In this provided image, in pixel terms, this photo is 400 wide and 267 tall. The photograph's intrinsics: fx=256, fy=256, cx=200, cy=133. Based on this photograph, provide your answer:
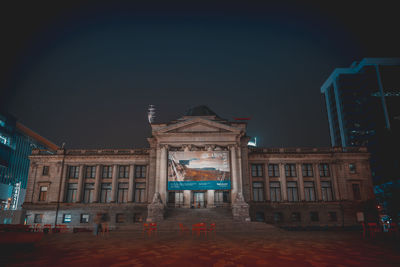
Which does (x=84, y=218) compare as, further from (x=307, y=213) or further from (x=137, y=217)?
(x=307, y=213)

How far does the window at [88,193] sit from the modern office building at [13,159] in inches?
1564

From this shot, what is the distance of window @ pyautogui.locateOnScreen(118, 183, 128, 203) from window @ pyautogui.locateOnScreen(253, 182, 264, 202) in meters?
21.4

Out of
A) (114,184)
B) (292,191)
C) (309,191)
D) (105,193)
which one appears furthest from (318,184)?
(105,193)

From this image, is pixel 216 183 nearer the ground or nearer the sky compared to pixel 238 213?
nearer the sky

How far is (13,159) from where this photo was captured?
8475 centimetres

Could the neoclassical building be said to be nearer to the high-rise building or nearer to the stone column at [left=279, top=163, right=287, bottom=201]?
the stone column at [left=279, top=163, right=287, bottom=201]

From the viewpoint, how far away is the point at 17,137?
87.6m

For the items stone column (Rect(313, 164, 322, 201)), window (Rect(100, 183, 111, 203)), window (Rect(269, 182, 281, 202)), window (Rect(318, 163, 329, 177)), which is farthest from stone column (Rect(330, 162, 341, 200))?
window (Rect(100, 183, 111, 203))

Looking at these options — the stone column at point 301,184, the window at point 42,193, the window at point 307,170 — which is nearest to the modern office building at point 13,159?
the window at point 42,193

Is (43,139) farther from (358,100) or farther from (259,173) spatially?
(358,100)

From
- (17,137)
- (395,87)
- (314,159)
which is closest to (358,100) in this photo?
(395,87)

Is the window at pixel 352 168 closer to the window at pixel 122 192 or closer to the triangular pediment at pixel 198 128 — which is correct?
the triangular pediment at pixel 198 128

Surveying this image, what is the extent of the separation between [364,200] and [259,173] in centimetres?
1684

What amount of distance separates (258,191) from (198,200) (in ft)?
34.3
